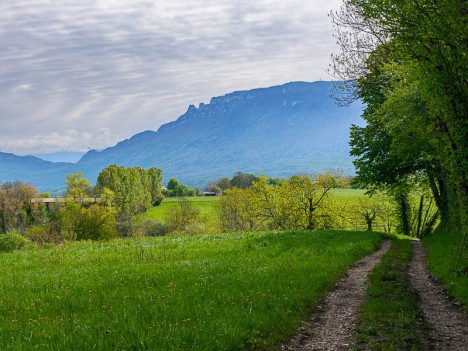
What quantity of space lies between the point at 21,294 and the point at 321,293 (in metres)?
10.3

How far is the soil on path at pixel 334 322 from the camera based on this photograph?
33.0 feet

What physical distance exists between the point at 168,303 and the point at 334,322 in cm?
457

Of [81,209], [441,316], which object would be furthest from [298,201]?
[441,316]

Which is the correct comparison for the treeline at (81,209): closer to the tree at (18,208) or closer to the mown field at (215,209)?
the tree at (18,208)

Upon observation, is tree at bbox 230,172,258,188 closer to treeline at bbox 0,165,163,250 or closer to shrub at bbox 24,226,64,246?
treeline at bbox 0,165,163,250

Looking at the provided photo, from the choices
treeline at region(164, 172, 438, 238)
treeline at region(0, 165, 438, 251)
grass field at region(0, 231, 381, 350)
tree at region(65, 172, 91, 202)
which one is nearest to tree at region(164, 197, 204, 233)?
treeline at region(0, 165, 438, 251)

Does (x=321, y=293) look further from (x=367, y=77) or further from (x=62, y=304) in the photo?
(x=367, y=77)

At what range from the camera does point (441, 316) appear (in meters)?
12.4

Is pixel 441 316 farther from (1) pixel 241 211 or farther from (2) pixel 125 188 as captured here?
(2) pixel 125 188

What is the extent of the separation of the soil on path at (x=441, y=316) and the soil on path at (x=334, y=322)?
1918 millimetres

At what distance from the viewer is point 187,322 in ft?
34.7

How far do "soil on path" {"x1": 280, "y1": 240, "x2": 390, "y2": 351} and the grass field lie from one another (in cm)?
37

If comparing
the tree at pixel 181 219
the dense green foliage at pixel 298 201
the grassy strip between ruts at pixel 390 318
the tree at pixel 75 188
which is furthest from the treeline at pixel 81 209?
the grassy strip between ruts at pixel 390 318

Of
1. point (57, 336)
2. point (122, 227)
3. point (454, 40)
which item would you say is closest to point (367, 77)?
point (454, 40)
